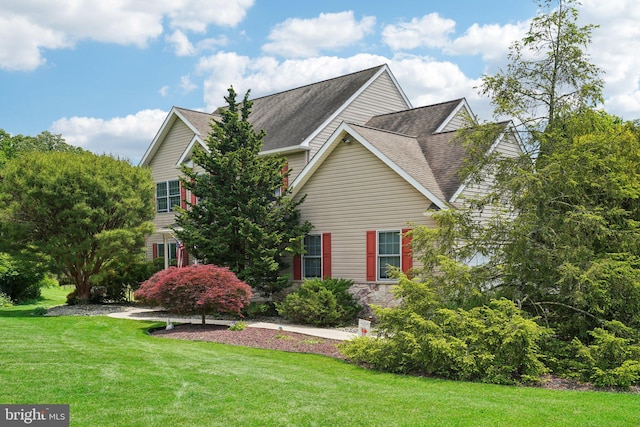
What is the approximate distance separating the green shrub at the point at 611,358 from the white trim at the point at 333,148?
601 centimetres

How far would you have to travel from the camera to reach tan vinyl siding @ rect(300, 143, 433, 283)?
54.0ft

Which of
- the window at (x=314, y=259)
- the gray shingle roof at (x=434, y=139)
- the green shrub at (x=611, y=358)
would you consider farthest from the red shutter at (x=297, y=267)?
the green shrub at (x=611, y=358)

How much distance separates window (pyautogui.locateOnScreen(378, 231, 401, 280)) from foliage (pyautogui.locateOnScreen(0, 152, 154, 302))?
9.04m

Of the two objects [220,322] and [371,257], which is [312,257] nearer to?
[371,257]

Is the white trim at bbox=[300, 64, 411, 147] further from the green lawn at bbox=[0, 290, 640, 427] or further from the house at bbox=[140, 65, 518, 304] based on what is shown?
the green lawn at bbox=[0, 290, 640, 427]

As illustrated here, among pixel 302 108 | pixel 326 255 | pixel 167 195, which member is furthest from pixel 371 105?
pixel 167 195

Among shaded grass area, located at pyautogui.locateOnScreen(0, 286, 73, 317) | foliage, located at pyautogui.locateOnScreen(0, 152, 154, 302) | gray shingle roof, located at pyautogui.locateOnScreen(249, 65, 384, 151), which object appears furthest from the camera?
gray shingle roof, located at pyautogui.locateOnScreen(249, 65, 384, 151)

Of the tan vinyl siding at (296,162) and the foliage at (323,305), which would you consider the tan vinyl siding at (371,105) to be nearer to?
the tan vinyl siding at (296,162)

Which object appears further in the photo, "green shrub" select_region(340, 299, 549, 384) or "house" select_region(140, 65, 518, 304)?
"house" select_region(140, 65, 518, 304)

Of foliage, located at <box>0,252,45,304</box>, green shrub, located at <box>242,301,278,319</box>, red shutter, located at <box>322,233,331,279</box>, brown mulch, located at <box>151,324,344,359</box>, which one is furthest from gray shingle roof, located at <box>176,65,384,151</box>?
foliage, located at <box>0,252,45,304</box>

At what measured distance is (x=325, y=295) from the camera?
620 inches

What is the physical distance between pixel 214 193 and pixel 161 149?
847 centimetres

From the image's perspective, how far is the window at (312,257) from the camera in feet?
61.3

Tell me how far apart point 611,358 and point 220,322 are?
1050 cm
